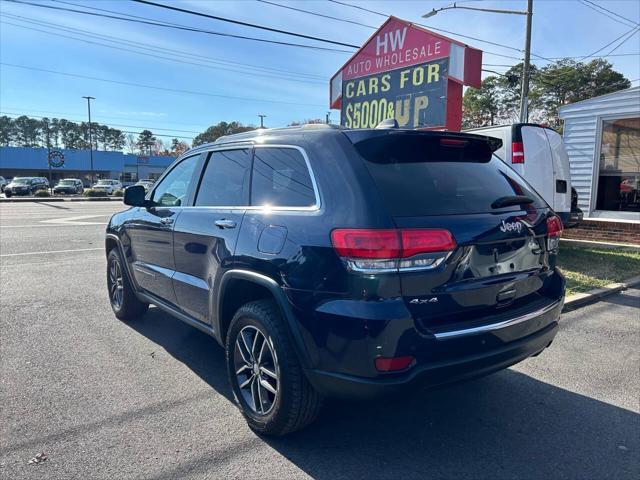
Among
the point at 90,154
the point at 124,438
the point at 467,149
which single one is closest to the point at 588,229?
the point at 467,149

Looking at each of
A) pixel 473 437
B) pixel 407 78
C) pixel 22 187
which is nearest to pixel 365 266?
pixel 473 437

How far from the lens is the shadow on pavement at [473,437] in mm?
2641

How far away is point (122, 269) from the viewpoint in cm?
508

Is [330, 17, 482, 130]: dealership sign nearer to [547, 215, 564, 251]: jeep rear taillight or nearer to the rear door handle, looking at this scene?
[547, 215, 564, 251]: jeep rear taillight

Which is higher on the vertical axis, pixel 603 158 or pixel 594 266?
pixel 603 158

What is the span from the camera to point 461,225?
2559 mm

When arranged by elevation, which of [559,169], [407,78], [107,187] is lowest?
[107,187]

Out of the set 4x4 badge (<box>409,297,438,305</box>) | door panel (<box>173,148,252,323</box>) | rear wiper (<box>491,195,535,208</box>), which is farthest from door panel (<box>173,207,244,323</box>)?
rear wiper (<box>491,195,535,208</box>)

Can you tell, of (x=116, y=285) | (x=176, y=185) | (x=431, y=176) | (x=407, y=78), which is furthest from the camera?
(x=407, y=78)

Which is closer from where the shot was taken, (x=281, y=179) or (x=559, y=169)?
(x=281, y=179)

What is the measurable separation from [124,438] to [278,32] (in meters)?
14.3

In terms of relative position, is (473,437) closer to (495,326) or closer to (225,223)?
(495,326)

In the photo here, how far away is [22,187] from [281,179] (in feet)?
131

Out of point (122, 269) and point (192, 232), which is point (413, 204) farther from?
point (122, 269)
